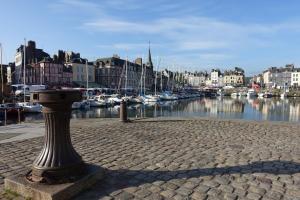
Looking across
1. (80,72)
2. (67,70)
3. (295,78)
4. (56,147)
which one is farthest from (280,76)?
(56,147)

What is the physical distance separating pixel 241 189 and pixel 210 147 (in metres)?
3.52

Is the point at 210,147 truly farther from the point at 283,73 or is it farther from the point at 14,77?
the point at 283,73

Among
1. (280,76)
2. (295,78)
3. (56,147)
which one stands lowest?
(56,147)

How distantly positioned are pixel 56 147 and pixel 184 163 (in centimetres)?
283

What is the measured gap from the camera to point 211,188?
506 centimetres

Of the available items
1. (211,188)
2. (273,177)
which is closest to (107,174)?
(211,188)

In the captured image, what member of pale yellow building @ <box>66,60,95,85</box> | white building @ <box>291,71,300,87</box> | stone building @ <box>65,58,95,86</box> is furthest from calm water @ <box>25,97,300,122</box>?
white building @ <box>291,71,300,87</box>

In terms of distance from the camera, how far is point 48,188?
4547 mm

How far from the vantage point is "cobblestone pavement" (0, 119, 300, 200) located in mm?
4914

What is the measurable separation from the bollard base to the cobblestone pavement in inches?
6.1

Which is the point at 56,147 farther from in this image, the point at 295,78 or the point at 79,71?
the point at 295,78

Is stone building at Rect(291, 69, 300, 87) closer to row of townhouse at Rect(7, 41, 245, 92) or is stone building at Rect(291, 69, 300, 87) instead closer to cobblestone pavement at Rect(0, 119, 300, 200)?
row of townhouse at Rect(7, 41, 245, 92)

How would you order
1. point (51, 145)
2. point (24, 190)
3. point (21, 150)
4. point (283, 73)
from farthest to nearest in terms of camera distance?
→ point (283, 73)
point (21, 150)
point (51, 145)
point (24, 190)

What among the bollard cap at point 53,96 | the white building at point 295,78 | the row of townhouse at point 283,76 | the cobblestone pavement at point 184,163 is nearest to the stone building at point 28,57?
the cobblestone pavement at point 184,163
